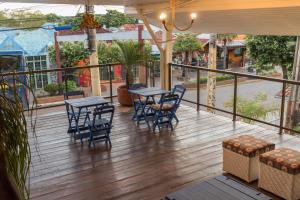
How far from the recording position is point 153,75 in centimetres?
841

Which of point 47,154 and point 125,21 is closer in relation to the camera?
point 47,154

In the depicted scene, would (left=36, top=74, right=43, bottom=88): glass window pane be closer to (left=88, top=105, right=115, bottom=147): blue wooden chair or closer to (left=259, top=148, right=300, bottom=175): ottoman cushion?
(left=88, top=105, right=115, bottom=147): blue wooden chair

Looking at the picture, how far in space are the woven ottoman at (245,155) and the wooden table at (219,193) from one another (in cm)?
71

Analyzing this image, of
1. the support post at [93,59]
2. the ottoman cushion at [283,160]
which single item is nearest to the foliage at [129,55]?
the support post at [93,59]

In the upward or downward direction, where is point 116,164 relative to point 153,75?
downward

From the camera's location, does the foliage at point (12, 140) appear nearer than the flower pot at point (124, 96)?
Yes

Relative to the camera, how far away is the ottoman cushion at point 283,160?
3389 millimetres

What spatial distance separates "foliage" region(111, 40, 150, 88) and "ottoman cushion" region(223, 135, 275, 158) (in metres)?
3.95

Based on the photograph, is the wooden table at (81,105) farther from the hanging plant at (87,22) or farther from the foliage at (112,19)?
the foliage at (112,19)

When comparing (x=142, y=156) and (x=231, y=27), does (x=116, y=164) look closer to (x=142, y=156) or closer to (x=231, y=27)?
(x=142, y=156)

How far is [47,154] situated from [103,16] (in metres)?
11.6

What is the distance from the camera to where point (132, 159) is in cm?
469

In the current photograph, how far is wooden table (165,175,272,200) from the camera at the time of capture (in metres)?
2.96

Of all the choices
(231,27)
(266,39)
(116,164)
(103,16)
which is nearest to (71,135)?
(116,164)
